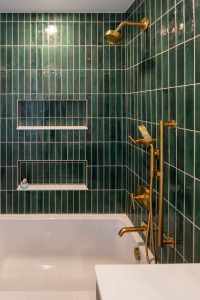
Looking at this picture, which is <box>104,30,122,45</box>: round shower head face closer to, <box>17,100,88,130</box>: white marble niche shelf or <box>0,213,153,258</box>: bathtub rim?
<box>17,100,88,130</box>: white marble niche shelf

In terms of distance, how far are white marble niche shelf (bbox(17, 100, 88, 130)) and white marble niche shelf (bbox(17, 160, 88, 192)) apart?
1.13ft

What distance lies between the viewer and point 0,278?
10.6ft

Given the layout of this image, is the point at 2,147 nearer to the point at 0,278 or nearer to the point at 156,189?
the point at 0,278

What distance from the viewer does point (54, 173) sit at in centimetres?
360

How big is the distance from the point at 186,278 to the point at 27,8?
107 inches

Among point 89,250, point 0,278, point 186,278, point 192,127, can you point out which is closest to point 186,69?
point 192,127

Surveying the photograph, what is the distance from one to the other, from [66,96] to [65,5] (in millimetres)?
754

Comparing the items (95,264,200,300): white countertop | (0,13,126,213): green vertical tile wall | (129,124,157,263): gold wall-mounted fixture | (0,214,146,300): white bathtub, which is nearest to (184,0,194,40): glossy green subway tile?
(129,124,157,263): gold wall-mounted fixture

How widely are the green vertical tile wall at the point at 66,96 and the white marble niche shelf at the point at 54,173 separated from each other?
9 cm

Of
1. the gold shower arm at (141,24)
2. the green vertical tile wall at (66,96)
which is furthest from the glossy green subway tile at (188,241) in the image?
the green vertical tile wall at (66,96)

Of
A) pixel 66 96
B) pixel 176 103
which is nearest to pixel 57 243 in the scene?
pixel 66 96

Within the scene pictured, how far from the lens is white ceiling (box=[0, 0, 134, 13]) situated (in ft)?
10.1

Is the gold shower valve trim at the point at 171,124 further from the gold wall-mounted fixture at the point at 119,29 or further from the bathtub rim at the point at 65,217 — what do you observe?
the bathtub rim at the point at 65,217

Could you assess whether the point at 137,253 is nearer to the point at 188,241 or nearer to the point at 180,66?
the point at 188,241
